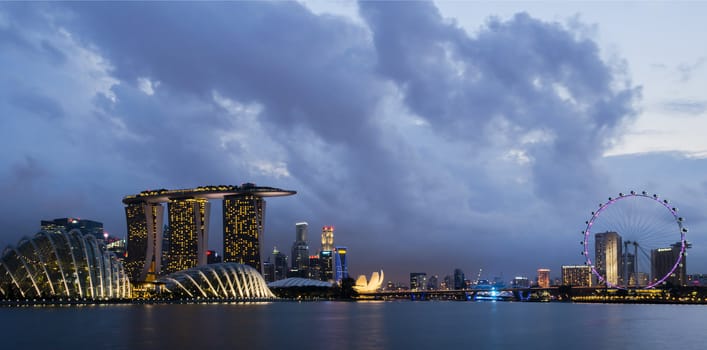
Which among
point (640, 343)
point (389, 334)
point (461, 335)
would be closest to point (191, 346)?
point (389, 334)

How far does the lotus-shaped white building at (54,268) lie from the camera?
513ft

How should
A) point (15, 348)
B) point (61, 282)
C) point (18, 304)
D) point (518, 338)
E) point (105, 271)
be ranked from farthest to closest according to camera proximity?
point (105, 271), point (61, 282), point (18, 304), point (518, 338), point (15, 348)

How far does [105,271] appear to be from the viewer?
17350 cm

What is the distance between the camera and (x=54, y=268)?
524ft

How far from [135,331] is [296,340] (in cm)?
1824

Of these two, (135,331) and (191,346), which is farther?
(135,331)

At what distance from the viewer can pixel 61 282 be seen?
161m

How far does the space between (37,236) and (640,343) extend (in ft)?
439

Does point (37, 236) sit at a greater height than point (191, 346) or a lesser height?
greater

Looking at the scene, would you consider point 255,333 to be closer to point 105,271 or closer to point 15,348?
point 15,348

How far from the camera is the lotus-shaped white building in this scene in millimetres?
156375

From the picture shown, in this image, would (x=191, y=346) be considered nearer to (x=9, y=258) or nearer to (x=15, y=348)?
(x=15, y=348)

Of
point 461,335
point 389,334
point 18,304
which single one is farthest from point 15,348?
point 18,304

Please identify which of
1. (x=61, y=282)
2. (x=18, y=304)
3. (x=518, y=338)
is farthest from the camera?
(x=61, y=282)
